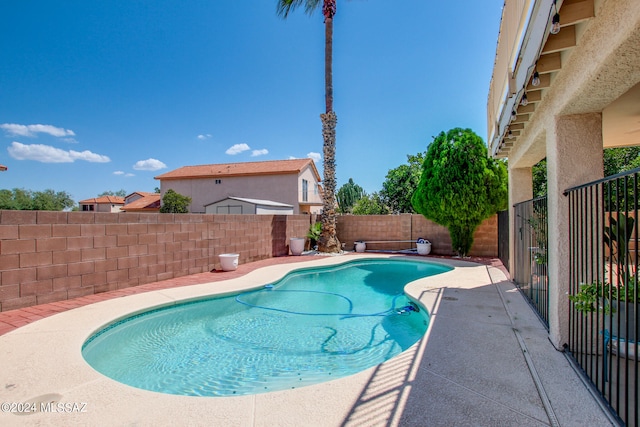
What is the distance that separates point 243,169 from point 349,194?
698 inches

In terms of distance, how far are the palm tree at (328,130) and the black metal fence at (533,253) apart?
817 centimetres

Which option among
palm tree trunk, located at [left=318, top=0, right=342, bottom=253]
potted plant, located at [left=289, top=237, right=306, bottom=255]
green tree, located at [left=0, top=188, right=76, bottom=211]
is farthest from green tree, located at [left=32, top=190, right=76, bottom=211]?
palm tree trunk, located at [left=318, top=0, right=342, bottom=253]

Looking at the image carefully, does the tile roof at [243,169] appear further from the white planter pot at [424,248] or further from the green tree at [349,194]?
the white planter pot at [424,248]

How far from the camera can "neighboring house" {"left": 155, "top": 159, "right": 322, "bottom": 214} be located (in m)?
28.2

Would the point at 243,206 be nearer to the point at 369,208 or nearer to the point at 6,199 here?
the point at 369,208

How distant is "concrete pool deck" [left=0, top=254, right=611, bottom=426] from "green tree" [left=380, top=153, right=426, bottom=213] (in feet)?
82.7

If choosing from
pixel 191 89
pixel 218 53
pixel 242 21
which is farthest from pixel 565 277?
pixel 191 89

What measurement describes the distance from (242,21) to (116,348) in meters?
13.6

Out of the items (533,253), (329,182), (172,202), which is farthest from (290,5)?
(172,202)

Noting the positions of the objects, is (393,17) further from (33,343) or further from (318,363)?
(33,343)

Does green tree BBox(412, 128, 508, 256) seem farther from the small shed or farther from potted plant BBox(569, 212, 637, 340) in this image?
the small shed

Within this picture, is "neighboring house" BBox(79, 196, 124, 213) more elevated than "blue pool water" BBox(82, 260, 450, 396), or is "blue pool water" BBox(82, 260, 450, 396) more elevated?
"neighboring house" BBox(79, 196, 124, 213)

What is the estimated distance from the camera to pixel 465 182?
470 inches

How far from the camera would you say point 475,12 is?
953cm
